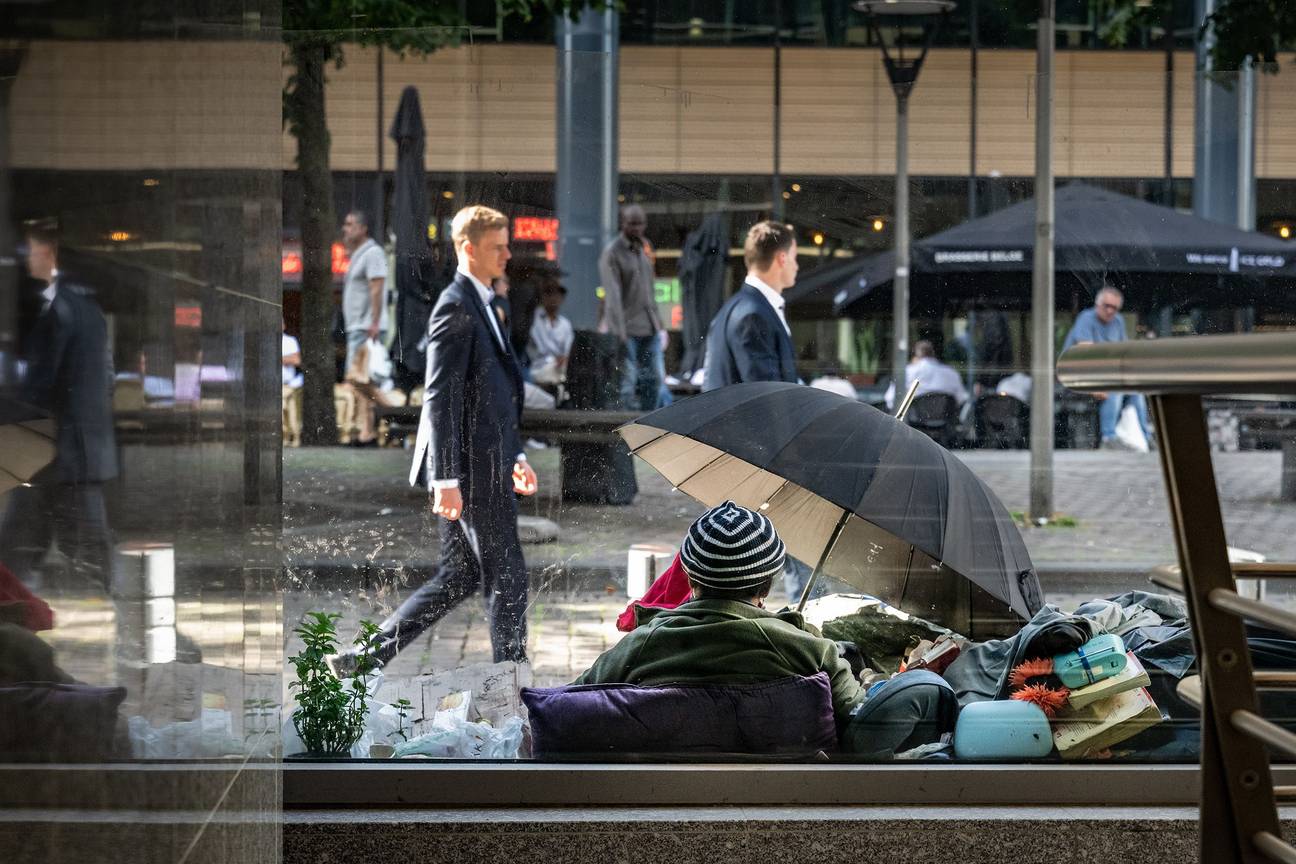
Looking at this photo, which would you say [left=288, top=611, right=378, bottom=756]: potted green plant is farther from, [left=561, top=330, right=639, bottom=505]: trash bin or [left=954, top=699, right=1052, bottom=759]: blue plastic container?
[left=954, top=699, right=1052, bottom=759]: blue plastic container

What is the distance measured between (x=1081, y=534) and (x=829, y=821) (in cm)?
144

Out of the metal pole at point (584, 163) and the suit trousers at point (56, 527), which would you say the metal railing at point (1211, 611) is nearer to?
the suit trousers at point (56, 527)

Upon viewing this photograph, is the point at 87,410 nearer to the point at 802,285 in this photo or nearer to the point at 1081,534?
the point at 802,285

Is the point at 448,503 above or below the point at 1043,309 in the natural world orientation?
below

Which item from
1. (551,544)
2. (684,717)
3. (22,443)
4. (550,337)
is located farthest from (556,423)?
(22,443)

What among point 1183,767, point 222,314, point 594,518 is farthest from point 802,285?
point 222,314

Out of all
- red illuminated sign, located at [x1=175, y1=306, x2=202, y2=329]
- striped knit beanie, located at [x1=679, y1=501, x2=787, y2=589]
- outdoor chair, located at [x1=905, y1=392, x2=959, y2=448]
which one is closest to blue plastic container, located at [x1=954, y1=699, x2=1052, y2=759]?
striped knit beanie, located at [x1=679, y1=501, x2=787, y2=589]

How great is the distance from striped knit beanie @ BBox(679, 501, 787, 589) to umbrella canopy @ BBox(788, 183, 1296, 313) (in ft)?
2.88

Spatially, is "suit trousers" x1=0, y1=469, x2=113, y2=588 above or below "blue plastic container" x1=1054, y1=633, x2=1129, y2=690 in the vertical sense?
above

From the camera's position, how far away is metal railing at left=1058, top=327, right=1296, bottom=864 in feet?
5.32

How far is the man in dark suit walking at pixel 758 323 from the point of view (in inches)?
188

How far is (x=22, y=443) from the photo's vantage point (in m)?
1.82

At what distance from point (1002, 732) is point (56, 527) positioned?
9.80ft

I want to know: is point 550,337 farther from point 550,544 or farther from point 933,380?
point 933,380
